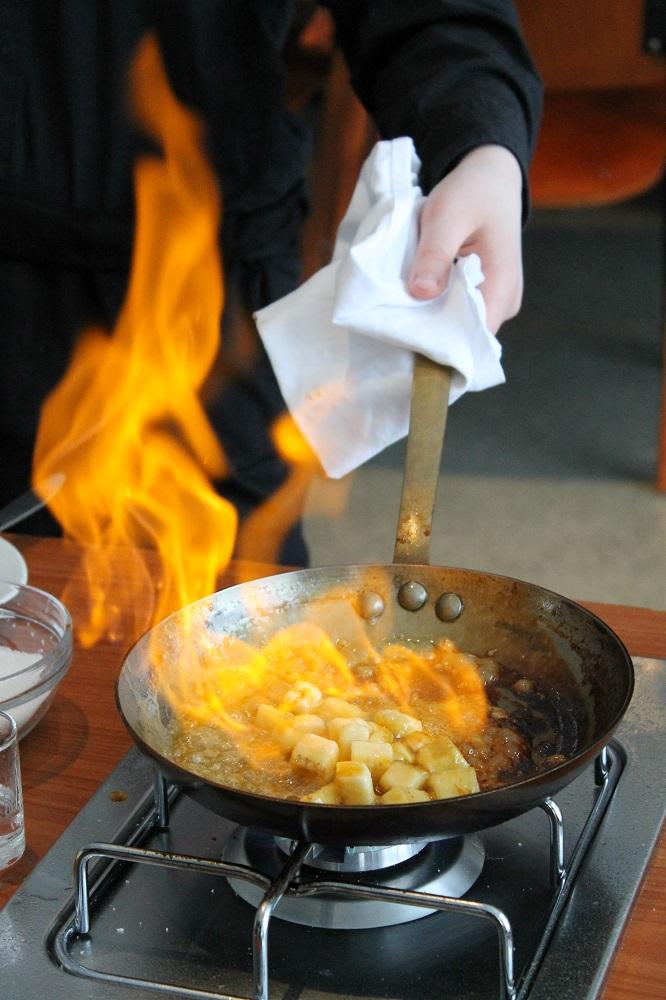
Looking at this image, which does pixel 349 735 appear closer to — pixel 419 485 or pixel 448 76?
pixel 419 485

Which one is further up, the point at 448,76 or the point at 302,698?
the point at 448,76

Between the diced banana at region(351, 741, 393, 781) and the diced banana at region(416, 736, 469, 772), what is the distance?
18 millimetres

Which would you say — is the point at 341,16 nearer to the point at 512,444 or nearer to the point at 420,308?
the point at 420,308

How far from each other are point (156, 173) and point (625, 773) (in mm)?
795

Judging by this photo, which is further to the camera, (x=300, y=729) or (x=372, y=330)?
(x=372, y=330)

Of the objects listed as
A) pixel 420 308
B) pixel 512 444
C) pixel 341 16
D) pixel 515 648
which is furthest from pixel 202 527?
pixel 512 444

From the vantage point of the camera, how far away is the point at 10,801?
71 centimetres

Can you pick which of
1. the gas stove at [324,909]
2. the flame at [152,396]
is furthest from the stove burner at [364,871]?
the flame at [152,396]

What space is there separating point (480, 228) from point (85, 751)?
52cm

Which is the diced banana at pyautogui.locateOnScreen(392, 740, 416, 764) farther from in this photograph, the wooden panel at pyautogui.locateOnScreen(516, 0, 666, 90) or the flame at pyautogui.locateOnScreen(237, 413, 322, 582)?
the wooden panel at pyautogui.locateOnScreen(516, 0, 666, 90)

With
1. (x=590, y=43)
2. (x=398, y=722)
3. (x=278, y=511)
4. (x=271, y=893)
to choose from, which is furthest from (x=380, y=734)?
(x=590, y=43)

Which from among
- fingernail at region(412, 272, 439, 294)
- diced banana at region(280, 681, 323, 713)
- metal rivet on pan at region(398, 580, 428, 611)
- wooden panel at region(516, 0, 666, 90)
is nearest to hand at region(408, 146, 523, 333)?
fingernail at region(412, 272, 439, 294)

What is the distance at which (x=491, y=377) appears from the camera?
100cm

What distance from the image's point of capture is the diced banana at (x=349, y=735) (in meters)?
0.68
